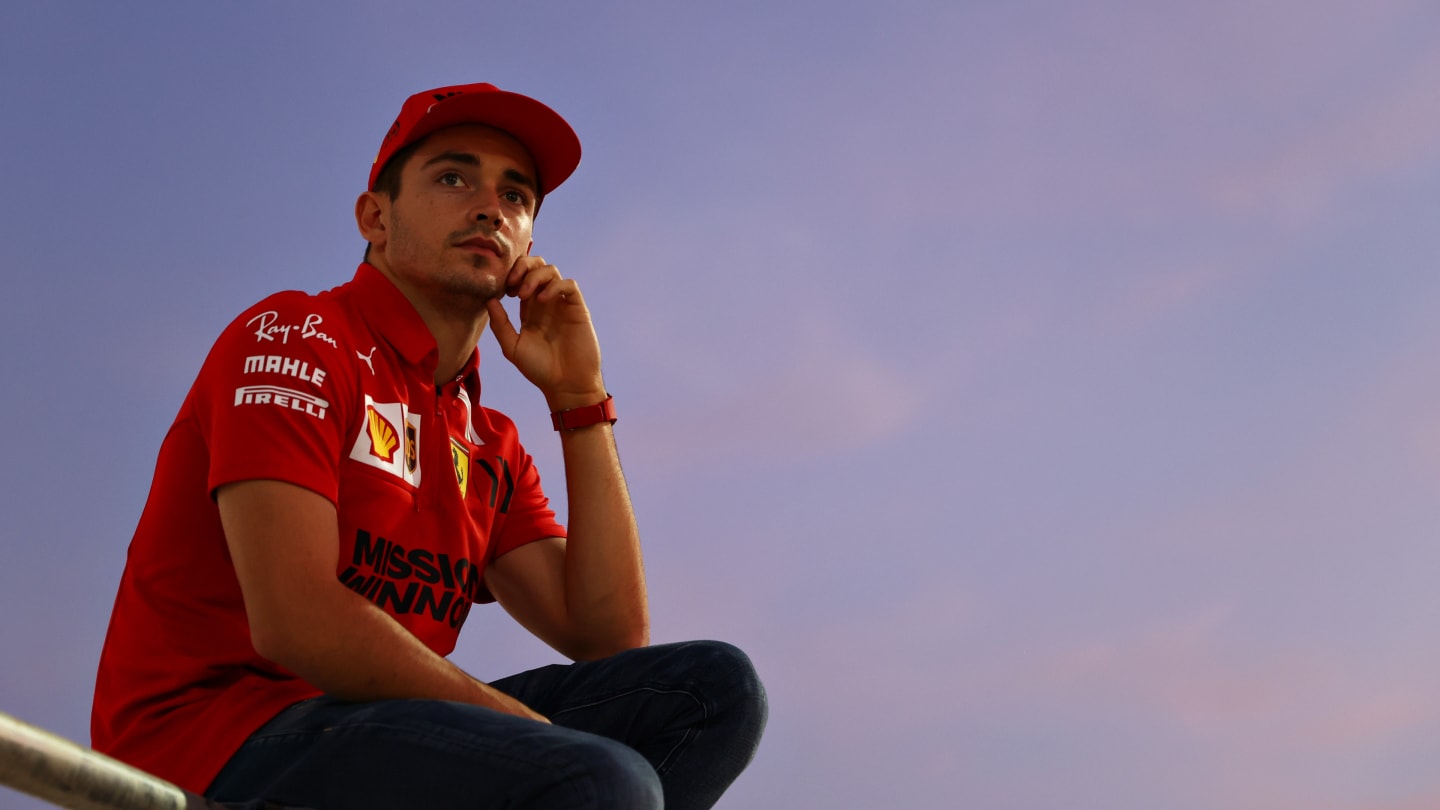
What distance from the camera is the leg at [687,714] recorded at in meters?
3.08

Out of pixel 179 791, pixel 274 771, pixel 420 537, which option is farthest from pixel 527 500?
pixel 179 791

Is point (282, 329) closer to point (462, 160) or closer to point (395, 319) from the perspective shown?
point (395, 319)

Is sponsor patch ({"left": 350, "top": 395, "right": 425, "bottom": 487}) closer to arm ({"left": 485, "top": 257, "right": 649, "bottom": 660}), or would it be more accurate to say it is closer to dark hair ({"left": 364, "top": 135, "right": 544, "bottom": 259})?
arm ({"left": 485, "top": 257, "right": 649, "bottom": 660})

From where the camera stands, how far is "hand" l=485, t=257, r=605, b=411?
367 cm

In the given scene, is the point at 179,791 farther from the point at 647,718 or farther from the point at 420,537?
the point at 647,718

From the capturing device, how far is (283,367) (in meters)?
2.77

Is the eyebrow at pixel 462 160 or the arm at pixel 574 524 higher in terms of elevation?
the eyebrow at pixel 462 160

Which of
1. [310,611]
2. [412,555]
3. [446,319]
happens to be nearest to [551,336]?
[446,319]

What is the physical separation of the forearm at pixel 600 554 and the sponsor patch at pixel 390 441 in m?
0.52

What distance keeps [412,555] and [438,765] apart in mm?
761

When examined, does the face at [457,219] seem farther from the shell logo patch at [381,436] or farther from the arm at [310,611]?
the arm at [310,611]

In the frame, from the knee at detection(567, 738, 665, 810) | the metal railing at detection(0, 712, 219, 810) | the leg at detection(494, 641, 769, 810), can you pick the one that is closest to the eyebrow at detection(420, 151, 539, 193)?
Result: the leg at detection(494, 641, 769, 810)

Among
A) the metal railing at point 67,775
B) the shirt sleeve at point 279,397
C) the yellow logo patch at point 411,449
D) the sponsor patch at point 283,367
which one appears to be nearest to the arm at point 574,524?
the yellow logo patch at point 411,449

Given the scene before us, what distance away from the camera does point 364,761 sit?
2.41 m
